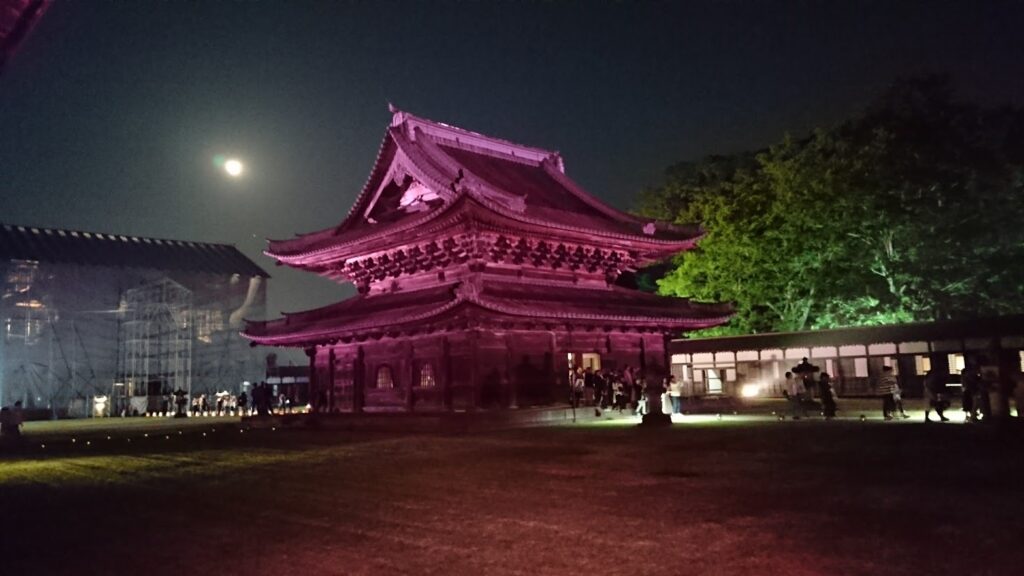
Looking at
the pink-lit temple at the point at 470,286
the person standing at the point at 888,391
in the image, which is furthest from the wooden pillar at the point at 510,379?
the person standing at the point at 888,391

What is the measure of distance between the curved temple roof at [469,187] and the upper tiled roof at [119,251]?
1241 inches

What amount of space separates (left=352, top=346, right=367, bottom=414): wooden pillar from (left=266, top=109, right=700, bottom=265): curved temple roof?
454 cm

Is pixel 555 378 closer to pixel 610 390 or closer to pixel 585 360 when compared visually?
pixel 610 390

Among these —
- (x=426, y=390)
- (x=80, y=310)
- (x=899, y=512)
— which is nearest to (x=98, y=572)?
(x=899, y=512)

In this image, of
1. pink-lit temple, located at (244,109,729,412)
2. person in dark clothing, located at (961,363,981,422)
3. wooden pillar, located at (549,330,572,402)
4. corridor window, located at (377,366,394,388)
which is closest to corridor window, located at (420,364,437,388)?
pink-lit temple, located at (244,109,729,412)

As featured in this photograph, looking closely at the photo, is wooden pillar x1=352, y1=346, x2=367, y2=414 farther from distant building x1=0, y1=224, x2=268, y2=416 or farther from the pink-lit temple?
distant building x1=0, y1=224, x2=268, y2=416

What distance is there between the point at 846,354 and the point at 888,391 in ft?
53.9

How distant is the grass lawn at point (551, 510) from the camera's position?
6742 millimetres

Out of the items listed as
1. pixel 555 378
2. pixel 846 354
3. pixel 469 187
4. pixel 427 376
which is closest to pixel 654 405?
pixel 555 378

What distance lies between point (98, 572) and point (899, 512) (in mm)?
8359

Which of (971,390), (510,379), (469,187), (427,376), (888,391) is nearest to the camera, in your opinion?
(971,390)

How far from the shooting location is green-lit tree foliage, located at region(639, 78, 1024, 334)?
108 feet

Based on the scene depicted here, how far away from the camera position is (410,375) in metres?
27.6

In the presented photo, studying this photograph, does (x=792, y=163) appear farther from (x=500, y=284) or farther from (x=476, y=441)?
(x=476, y=441)
